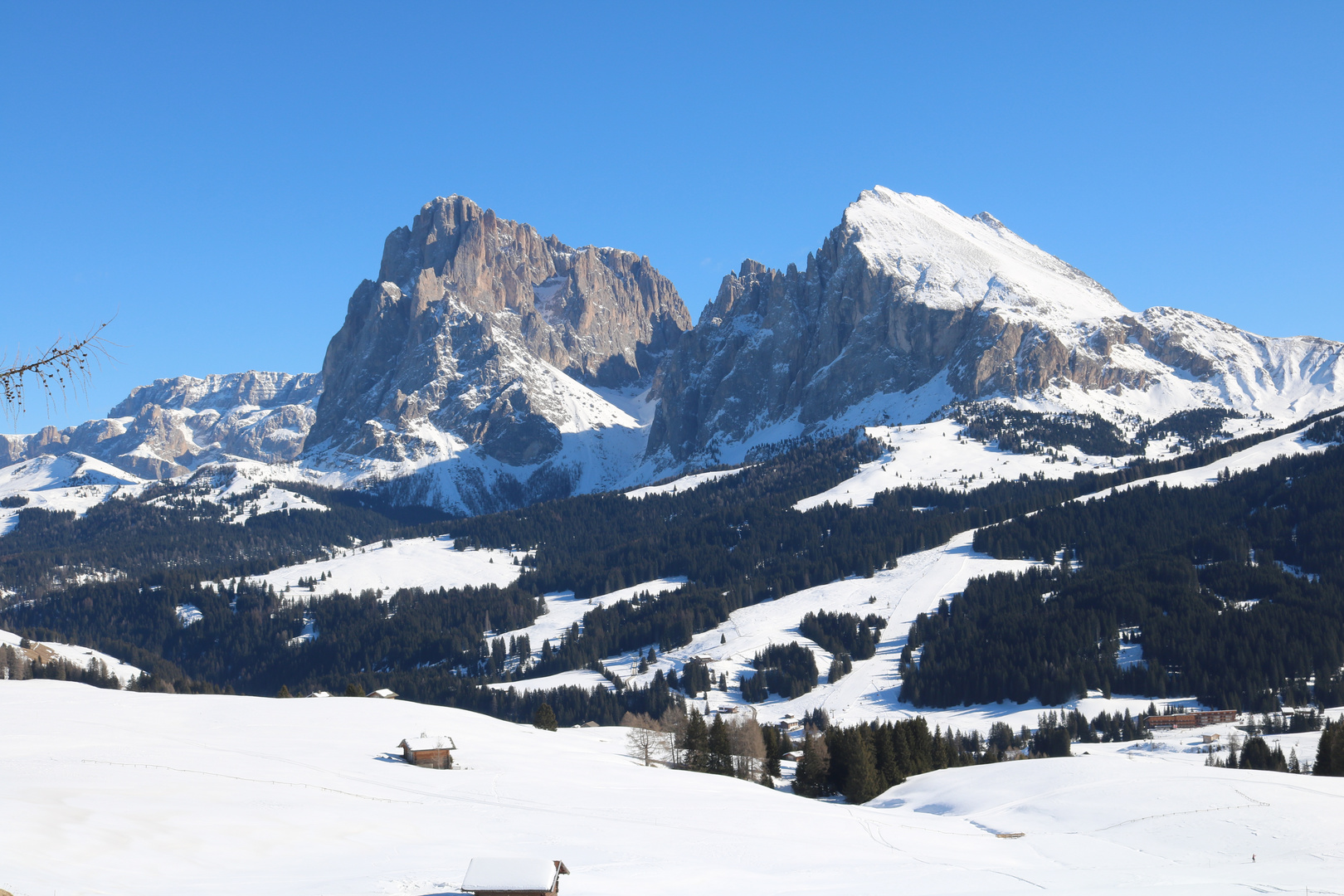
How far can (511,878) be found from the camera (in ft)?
115

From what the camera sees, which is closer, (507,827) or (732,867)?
(732,867)

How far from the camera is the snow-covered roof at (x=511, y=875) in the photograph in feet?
113

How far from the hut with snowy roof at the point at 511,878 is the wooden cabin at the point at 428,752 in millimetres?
30000

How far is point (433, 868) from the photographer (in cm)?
3925

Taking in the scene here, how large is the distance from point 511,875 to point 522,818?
17342mm

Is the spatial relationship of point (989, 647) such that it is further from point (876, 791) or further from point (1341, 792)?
point (1341, 792)

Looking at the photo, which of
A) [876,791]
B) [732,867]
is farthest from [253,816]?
[876,791]

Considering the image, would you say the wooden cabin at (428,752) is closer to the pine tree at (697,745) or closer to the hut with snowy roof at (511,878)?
the hut with snowy roof at (511,878)

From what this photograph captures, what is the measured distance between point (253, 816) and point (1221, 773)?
2648 inches

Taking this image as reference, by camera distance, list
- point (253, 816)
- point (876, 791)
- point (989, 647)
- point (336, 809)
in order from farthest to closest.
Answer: point (989, 647) < point (876, 791) < point (336, 809) < point (253, 816)

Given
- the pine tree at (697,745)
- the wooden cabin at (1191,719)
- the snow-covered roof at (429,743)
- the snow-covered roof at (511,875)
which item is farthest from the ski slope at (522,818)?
the wooden cabin at (1191,719)

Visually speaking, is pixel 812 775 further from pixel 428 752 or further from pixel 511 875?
pixel 511 875

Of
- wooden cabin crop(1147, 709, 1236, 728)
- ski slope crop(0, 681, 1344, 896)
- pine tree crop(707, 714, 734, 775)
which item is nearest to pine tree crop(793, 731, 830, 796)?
pine tree crop(707, 714, 734, 775)

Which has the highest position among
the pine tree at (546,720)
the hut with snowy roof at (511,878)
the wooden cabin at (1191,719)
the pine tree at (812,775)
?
the hut with snowy roof at (511,878)
